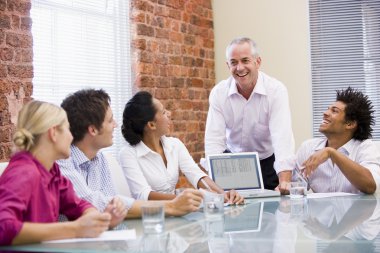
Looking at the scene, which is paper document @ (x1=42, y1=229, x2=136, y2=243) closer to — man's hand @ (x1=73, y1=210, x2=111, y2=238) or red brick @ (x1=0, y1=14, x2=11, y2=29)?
man's hand @ (x1=73, y1=210, x2=111, y2=238)

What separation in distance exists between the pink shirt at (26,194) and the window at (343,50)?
3689 mm

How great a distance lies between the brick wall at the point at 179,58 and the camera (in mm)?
4844

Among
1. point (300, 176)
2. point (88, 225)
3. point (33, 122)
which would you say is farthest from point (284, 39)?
point (88, 225)

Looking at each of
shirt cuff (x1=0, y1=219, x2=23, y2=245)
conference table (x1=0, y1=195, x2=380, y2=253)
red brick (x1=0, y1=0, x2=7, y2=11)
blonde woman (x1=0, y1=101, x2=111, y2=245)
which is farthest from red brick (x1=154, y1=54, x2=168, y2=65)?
shirt cuff (x1=0, y1=219, x2=23, y2=245)

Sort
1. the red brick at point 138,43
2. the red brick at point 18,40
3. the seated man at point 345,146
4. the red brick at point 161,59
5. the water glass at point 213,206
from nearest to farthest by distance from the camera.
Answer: the water glass at point 213,206 → the seated man at point 345,146 → the red brick at point 18,40 → the red brick at point 138,43 → the red brick at point 161,59

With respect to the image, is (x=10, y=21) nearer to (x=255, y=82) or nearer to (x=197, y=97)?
(x=255, y=82)

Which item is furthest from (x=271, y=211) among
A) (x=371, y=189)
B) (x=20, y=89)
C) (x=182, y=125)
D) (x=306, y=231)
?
(x=182, y=125)

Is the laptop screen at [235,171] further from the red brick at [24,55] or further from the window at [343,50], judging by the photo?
the window at [343,50]

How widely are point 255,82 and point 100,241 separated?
2.18 meters

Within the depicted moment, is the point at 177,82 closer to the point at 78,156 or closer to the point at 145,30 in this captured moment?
the point at 145,30

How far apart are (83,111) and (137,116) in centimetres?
62

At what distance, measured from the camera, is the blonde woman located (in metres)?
1.82

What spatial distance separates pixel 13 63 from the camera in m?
3.64

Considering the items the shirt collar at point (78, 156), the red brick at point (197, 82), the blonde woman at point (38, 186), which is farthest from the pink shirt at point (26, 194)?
the red brick at point (197, 82)
